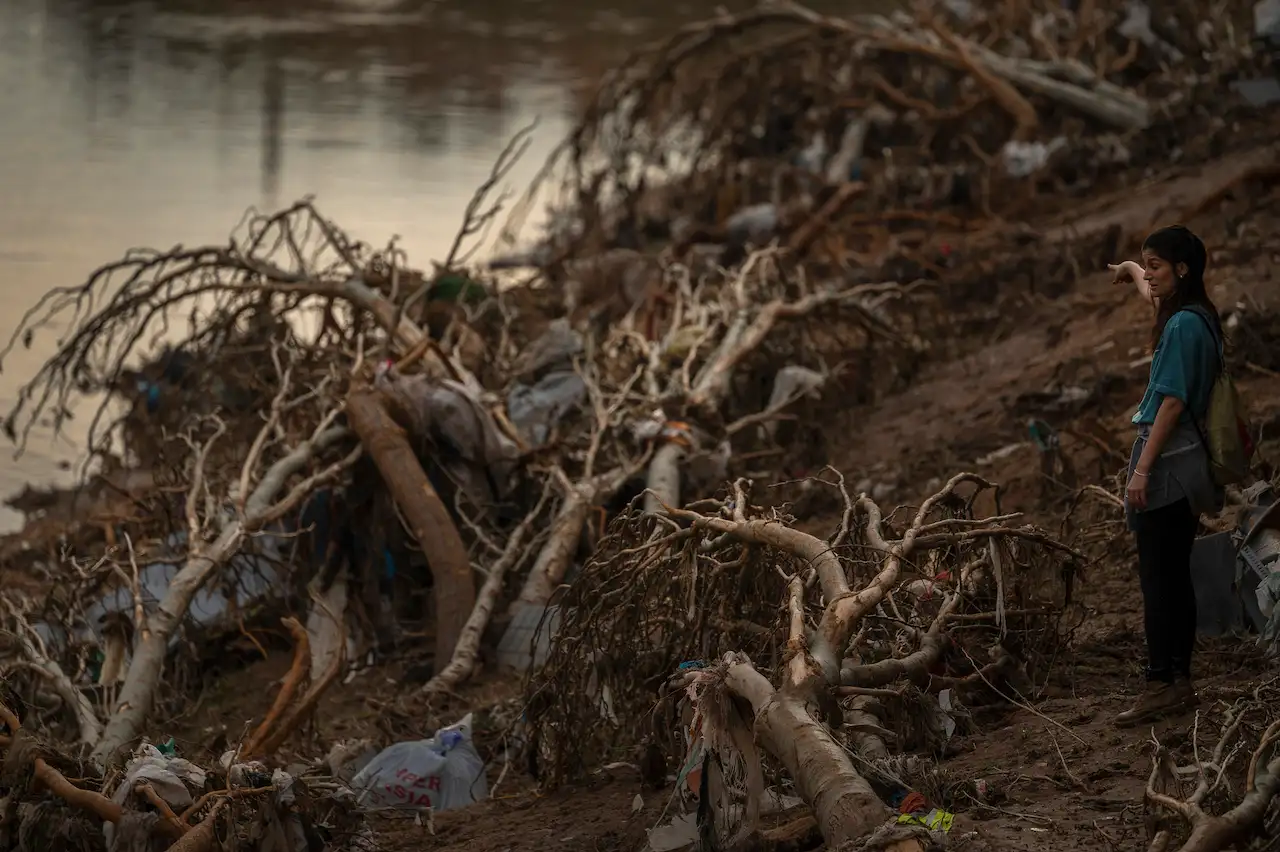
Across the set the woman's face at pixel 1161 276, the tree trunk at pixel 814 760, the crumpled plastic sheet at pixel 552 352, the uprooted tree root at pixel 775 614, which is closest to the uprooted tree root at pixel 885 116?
the crumpled plastic sheet at pixel 552 352

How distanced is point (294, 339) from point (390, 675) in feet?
5.11

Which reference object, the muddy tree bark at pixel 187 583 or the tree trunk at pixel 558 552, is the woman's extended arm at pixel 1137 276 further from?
the muddy tree bark at pixel 187 583

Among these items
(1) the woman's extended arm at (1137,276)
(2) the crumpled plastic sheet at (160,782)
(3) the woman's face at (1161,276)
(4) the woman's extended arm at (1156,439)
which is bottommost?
(2) the crumpled plastic sheet at (160,782)

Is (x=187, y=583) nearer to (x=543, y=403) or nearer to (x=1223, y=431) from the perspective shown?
(x=543, y=403)

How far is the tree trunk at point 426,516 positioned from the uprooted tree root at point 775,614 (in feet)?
4.23

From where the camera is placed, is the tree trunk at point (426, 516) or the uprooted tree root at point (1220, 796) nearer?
the uprooted tree root at point (1220, 796)

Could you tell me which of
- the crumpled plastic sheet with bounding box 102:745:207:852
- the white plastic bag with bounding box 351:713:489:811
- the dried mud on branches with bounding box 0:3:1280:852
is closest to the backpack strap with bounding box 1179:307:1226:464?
the dried mud on branches with bounding box 0:3:1280:852

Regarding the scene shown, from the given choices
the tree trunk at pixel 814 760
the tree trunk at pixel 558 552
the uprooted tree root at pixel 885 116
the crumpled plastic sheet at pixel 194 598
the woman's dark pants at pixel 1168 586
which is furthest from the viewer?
the uprooted tree root at pixel 885 116

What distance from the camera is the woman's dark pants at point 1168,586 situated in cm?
405

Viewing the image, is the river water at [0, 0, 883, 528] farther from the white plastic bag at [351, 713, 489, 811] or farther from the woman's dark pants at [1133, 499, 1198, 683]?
the woman's dark pants at [1133, 499, 1198, 683]

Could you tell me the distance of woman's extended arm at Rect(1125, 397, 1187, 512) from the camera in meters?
3.94

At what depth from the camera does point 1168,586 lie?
4.07 m

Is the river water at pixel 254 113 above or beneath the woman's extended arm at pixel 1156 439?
beneath

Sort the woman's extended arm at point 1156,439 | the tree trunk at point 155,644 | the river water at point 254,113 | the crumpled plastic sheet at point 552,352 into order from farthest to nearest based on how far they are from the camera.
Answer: the river water at point 254,113, the crumpled plastic sheet at point 552,352, the tree trunk at point 155,644, the woman's extended arm at point 1156,439
